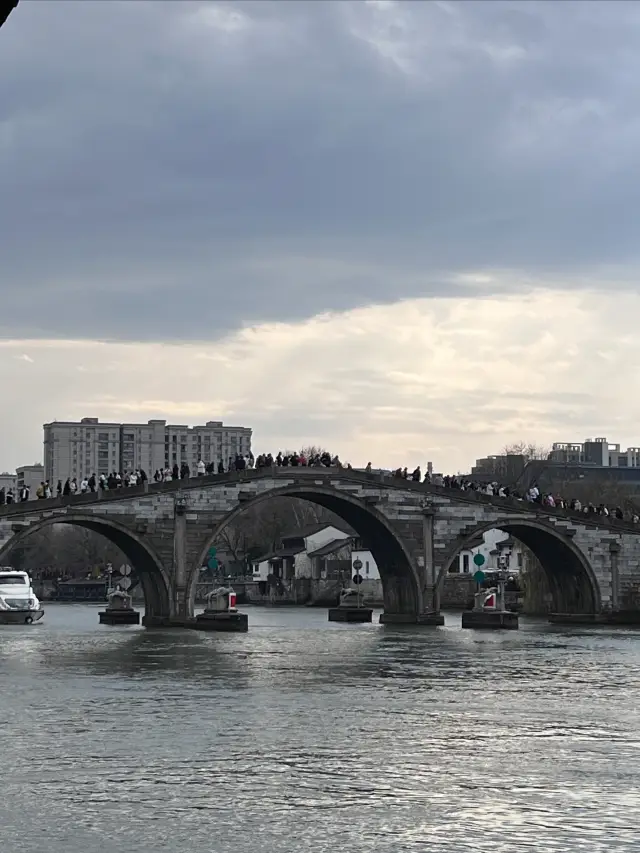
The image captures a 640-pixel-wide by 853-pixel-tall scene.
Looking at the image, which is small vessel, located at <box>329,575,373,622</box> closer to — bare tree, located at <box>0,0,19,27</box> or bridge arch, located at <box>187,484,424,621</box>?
bridge arch, located at <box>187,484,424,621</box>

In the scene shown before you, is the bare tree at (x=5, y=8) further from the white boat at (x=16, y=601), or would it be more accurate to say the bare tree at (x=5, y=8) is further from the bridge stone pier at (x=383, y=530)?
the white boat at (x=16, y=601)

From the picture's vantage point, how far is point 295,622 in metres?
69.8

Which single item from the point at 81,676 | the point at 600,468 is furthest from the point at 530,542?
the point at 600,468

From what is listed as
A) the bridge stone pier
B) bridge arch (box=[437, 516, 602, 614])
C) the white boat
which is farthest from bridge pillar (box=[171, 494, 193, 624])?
bridge arch (box=[437, 516, 602, 614])

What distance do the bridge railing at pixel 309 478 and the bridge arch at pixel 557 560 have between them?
0.66 m

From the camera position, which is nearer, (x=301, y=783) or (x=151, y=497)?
(x=301, y=783)

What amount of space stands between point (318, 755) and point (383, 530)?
1507 inches

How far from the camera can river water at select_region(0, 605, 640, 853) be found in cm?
1588

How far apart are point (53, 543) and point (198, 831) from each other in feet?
474

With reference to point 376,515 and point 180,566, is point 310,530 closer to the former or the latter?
point 376,515

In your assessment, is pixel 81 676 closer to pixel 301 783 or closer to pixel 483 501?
pixel 301 783

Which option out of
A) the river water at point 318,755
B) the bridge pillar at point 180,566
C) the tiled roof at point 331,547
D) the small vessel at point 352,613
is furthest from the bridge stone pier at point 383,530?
the tiled roof at point 331,547

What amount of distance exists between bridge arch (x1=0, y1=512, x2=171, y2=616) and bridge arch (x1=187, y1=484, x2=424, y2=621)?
3.71 ft

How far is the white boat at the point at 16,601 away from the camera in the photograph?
62.2 metres
